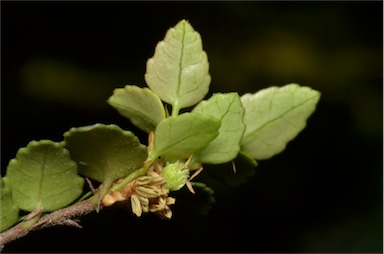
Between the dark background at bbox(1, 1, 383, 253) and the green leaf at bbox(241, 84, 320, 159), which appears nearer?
the green leaf at bbox(241, 84, 320, 159)

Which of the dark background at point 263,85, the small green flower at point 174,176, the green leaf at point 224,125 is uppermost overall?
the green leaf at point 224,125

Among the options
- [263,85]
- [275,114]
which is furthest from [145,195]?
[263,85]

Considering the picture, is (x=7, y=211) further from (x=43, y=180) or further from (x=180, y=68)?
(x=180, y=68)

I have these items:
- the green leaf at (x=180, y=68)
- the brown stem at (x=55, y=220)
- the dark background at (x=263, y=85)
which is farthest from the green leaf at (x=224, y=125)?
the dark background at (x=263, y=85)

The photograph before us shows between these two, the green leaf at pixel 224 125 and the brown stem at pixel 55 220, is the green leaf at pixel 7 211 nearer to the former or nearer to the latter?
the brown stem at pixel 55 220

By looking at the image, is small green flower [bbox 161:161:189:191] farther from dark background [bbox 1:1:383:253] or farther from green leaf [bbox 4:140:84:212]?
dark background [bbox 1:1:383:253]

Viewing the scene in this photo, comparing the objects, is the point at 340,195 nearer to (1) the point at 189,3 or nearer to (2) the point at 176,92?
(1) the point at 189,3

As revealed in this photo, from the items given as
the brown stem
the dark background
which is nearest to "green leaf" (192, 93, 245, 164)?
the brown stem
